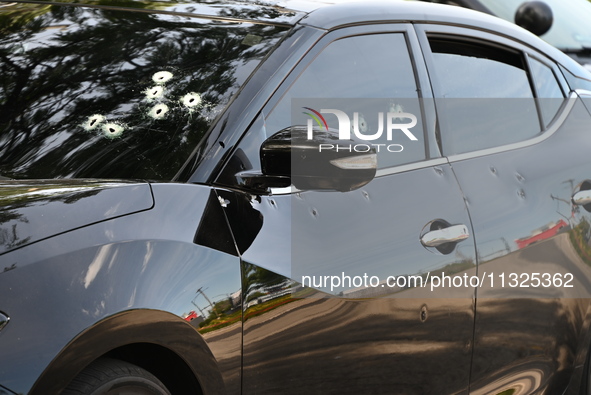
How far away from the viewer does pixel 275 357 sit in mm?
2529

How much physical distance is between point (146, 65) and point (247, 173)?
559 mm

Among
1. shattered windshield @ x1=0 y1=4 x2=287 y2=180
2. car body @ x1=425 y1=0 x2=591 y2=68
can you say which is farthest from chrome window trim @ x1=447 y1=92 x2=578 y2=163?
car body @ x1=425 y1=0 x2=591 y2=68

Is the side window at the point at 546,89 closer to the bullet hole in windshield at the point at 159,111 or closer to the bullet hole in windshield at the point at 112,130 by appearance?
the bullet hole in windshield at the point at 159,111

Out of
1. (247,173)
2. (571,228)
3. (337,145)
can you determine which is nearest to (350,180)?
(337,145)

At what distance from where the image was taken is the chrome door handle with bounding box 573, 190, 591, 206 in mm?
3629

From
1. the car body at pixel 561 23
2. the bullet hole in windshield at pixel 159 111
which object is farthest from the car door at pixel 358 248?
the car body at pixel 561 23

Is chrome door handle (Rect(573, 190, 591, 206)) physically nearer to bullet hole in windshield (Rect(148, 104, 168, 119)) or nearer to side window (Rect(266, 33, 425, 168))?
side window (Rect(266, 33, 425, 168))

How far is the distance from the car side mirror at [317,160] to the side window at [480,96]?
68 centimetres

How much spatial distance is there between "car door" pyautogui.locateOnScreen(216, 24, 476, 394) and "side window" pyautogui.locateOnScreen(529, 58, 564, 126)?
74 cm

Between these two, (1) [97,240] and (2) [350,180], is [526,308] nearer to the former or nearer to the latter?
(2) [350,180]

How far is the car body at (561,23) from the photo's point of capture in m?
7.56

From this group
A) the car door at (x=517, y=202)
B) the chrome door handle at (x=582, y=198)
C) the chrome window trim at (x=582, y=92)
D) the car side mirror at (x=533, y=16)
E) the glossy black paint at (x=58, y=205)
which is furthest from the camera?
the car side mirror at (x=533, y=16)

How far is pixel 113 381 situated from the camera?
2.16m

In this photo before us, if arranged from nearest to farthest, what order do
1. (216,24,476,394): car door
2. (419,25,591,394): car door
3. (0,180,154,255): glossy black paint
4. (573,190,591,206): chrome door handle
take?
(0,180,154,255): glossy black paint, (216,24,476,394): car door, (419,25,591,394): car door, (573,190,591,206): chrome door handle
